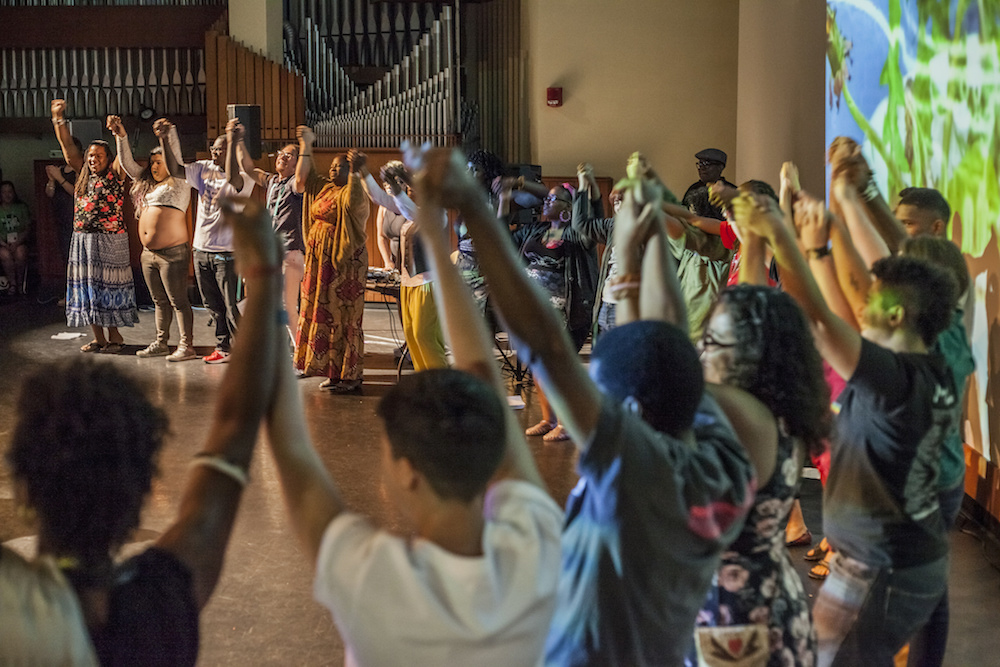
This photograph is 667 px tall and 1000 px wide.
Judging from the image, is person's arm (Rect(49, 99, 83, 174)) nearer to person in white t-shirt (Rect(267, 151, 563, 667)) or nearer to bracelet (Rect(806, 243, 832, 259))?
bracelet (Rect(806, 243, 832, 259))

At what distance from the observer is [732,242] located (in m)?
4.17

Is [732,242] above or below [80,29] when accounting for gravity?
below

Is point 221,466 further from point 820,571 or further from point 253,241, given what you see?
point 820,571

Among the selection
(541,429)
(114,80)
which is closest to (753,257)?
(541,429)

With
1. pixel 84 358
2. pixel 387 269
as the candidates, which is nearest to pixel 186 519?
pixel 84 358

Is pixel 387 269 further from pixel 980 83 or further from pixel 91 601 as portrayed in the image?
pixel 91 601

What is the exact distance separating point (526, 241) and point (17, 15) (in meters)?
7.32

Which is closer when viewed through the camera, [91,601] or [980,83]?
[91,601]

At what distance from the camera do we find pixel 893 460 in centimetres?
201

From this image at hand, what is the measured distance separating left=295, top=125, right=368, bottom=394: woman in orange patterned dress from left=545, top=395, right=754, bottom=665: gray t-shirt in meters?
4.77

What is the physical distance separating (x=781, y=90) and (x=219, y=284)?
3.87m

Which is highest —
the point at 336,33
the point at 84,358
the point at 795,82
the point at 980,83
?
the point at 336,33

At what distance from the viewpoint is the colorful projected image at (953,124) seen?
3709mm

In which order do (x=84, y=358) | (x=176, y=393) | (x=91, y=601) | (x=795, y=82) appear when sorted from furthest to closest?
1. (x=795, y=82)
2. (x=176, y=393)
3. (x=84, y=358)
4. (x=91, y=601)
